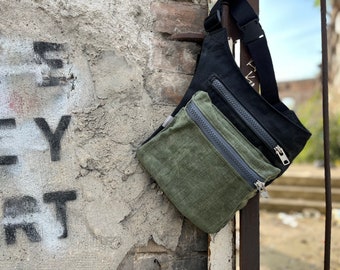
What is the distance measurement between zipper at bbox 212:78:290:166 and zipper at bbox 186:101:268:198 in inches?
3.6

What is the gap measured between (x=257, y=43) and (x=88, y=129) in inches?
24.2

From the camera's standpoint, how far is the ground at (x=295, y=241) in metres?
3.16

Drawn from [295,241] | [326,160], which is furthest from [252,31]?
[295,241]

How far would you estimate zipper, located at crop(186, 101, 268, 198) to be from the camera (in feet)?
3.64

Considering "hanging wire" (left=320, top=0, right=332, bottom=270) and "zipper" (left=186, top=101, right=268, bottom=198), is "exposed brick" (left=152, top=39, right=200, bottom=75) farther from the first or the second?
"hanging wire" (left=320, top=0, right=332, bottom=270)

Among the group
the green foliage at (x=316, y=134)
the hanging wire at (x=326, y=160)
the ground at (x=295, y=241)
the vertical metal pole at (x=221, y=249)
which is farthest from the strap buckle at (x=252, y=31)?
the green foliage at (x=316, y=134)

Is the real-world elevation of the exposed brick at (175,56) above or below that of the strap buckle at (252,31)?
below

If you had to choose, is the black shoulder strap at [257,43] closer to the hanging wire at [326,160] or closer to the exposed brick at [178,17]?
the exposed brick at [178,17]

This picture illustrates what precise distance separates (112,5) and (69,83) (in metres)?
0.30

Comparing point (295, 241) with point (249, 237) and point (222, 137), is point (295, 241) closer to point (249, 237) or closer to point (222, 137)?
point (249, 237)

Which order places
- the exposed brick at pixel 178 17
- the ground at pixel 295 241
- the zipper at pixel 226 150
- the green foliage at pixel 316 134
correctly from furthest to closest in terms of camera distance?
the green foliage at pixel 316 134 < the ground at pixel 295 241 < the exposed brick at pixel 178 17 < the zipper at pixel 226 150

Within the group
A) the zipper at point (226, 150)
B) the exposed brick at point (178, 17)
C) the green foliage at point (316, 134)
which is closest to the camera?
the zipper at point (226, 150)

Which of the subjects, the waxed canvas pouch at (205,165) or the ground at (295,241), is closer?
the waxed canvas pouch at (205,165)

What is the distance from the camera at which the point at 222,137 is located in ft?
3.75
